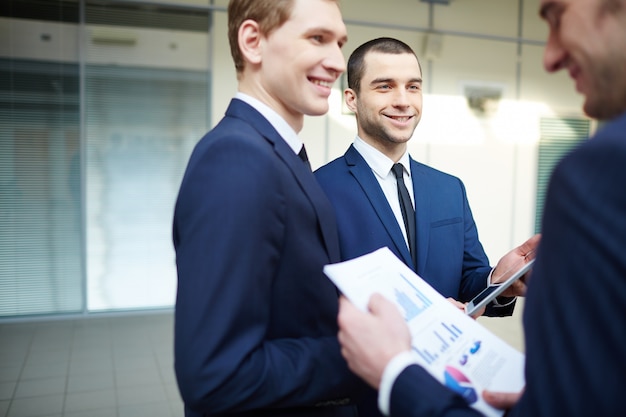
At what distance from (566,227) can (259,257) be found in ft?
1.83

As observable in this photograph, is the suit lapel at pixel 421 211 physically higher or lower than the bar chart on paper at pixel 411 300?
higher

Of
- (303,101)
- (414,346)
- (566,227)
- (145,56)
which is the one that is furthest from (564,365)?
(145,56)

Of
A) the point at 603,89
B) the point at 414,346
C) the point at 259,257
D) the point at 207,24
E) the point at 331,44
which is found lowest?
the point at 414,346

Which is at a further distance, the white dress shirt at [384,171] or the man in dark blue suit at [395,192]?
the white dress shirt at [384,171]

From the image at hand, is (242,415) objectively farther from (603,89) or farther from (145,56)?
(145,56)

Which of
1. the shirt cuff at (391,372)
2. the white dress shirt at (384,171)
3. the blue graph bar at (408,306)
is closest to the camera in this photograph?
the shirt cuff at (391,372)

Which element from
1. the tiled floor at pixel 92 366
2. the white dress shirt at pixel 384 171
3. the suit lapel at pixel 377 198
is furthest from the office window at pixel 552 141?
the suit lapel at pixel 377 198

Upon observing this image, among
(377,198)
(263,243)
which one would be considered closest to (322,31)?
(263,243)

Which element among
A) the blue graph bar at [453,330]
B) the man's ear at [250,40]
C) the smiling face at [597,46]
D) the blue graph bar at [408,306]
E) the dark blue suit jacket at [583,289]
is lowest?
the blue graph bar at [453,330]

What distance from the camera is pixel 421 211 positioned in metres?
2.08

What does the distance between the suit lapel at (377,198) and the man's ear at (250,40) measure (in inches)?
36.5

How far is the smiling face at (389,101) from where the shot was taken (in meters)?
2.22

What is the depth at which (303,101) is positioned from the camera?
1.24 meters

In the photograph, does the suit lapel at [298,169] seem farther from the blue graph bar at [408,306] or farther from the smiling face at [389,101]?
the smiling face at [389,101]
